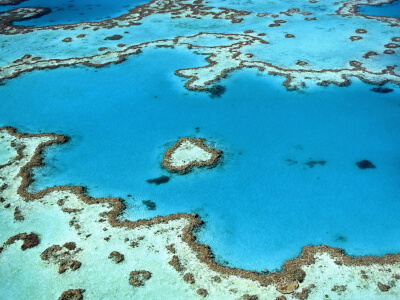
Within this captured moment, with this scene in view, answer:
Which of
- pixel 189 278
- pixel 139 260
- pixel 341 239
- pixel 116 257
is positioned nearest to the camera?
pixel 189 278

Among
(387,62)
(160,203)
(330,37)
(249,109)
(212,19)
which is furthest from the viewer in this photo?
(212,19)

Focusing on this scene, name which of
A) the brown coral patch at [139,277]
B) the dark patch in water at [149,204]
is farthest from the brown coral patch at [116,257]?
the dark patch in water at [149,204]

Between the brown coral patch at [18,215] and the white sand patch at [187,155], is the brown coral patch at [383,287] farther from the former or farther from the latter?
the brown coral patch at [18,215]

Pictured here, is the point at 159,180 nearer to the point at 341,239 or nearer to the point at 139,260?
the point at 139,260

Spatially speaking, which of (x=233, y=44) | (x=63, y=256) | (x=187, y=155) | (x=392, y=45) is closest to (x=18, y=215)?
(x=63, y=256)

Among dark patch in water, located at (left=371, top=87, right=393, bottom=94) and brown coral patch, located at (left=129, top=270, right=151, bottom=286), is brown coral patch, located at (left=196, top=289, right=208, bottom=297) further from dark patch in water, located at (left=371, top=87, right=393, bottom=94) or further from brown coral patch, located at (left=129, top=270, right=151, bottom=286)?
dark patch in water, located at (left=371, top=87, right=393, bottom=94)

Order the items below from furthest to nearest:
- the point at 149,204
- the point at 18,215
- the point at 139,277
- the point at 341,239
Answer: the point at 149,204 → the point at 18,215 → the point at 341,239 → the point at 139,277

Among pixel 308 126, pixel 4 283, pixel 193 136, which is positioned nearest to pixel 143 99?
pixel 193 136

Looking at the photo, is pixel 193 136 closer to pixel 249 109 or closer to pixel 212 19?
pixel 249 109
